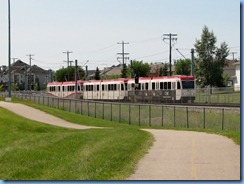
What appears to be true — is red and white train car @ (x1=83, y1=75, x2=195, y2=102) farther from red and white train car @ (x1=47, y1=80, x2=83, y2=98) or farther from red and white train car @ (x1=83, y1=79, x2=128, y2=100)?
red and white train car @ (x1=47, y1=80, x2=83, y2=98)

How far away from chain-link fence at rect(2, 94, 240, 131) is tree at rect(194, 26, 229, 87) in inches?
Result: 1716

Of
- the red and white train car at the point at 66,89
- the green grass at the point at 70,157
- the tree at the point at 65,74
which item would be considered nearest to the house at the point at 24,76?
the tree at the point at 65,74

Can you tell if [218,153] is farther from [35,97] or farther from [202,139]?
[35,97]

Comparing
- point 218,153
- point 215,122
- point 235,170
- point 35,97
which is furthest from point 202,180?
point 35,97

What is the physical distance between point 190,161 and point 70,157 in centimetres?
347

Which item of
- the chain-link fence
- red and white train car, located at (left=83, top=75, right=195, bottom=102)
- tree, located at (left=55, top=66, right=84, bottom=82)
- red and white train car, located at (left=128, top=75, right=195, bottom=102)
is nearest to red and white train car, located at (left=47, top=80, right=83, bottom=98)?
red and white train car, located at (left=83, top=75, right=195, bottom=102)

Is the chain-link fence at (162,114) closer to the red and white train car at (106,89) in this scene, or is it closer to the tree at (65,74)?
the red and white train car at (106,89)

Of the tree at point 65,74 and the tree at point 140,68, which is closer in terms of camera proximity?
the tree at point 140,68

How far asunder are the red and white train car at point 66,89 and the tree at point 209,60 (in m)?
22.2

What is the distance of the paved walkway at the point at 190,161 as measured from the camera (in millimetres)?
12396

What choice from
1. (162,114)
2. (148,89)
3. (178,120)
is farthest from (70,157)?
(148,89)

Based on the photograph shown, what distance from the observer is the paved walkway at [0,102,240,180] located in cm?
1240

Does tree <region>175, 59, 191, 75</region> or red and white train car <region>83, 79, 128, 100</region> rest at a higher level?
tree <region>175, 59, 191, 75</region>

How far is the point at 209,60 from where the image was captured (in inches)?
3647
